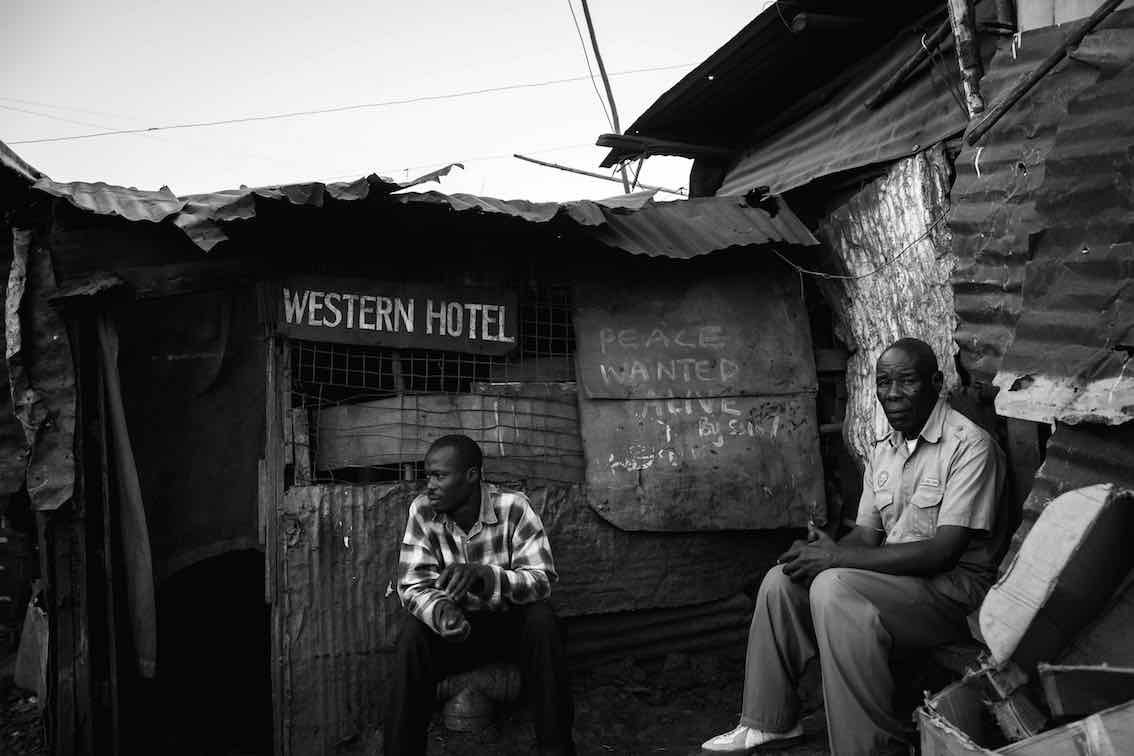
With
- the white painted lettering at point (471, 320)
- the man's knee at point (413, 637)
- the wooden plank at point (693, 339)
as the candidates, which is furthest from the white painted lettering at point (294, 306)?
the man's knee at point (413, 637)

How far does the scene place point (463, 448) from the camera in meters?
4.04

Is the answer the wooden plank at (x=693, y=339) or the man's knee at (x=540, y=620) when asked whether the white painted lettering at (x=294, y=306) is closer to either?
the wooden plank at (x=693, y=339)

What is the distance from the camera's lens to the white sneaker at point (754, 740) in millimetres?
3371

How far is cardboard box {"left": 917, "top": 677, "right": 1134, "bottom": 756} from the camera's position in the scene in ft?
5.98

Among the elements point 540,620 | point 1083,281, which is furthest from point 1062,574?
point 540,620

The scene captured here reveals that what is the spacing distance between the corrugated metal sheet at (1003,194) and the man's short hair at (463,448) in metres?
2.21

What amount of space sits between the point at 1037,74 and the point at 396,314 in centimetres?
314

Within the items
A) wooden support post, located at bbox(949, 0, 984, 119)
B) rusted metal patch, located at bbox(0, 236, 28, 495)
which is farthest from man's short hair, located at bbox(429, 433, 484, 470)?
wooden support post, located at bbox(949, 0, 984, 119)

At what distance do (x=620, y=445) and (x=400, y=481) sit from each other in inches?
48.4

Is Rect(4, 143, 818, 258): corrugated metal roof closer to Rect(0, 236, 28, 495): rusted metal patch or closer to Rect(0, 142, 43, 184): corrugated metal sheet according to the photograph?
Rect(0, 142, 43, 184): corrugated metal sheet

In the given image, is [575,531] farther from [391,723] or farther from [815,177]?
[815,177]

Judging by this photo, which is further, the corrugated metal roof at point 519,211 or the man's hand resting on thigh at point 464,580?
the corrugated metal roof at point 519,211

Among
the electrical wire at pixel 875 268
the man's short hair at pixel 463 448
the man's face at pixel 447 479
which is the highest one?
the electrical wire at pixel 875 268

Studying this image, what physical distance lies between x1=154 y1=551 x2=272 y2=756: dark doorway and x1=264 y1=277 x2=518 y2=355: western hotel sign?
1.65 meters
